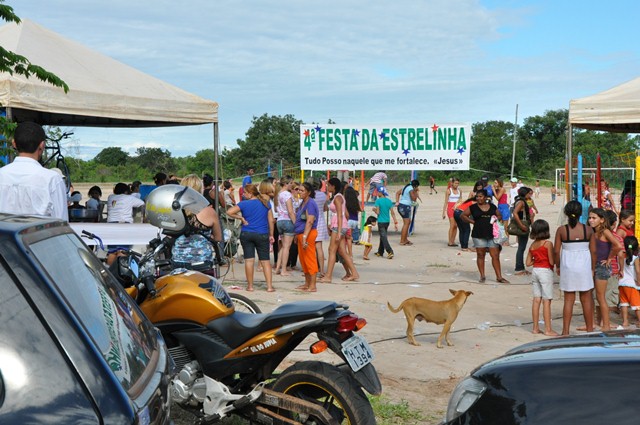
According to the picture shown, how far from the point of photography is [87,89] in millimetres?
11289

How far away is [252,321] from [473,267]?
1161cm

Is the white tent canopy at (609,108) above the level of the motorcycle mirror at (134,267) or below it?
above

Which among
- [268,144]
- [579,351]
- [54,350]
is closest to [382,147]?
[579,351]

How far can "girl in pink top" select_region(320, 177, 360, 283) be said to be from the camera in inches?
538

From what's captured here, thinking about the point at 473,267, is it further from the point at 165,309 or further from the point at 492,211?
the point at 165,309

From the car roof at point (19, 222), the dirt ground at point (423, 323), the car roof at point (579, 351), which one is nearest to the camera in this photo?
the car roof at point (19, 222)

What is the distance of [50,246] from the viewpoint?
2.73 meters

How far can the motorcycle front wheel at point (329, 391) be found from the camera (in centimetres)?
461

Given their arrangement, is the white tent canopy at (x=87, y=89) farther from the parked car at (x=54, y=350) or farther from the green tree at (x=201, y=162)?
the green tree at (x=201, y=162)

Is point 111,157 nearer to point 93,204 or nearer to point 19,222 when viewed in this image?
point 93,204

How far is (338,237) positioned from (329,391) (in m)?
9.09

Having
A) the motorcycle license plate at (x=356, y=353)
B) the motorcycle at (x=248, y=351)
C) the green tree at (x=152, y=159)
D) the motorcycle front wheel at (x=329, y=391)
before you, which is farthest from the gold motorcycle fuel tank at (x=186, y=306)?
the green tree at (x=152, y=159)

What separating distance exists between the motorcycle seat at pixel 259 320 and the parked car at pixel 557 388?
1.35 m

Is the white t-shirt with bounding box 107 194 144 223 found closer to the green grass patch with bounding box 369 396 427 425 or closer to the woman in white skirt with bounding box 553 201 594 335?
the woman in white skirt with bounding box 553 201 594 335
